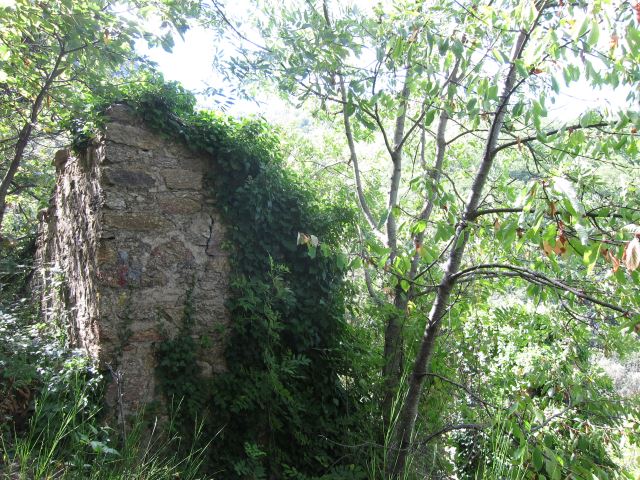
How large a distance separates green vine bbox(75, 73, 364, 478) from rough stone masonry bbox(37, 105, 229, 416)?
111 mm

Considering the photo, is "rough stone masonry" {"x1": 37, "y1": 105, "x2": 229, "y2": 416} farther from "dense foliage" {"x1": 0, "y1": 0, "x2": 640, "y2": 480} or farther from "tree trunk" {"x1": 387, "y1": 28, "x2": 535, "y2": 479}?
"tree trunk" {"x1": 387, "y1": 28, "x2": 535, "y2": 479}

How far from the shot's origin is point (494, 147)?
2.24m

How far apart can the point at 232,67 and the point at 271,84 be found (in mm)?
1160

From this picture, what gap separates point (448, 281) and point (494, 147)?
2.32 feet

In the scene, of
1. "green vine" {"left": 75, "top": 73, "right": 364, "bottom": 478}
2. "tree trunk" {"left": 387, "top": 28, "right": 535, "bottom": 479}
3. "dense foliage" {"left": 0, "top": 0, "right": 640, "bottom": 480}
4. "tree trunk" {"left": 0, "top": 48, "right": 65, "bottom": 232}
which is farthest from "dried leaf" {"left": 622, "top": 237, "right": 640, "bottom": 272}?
"tree trunk" {"left": 0, "top": 48, "right": 65, "bottom": 232}

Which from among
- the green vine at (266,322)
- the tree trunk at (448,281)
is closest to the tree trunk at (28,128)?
the green vine at (266,322)

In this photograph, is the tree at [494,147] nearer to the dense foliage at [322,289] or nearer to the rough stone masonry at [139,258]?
the dense foliage at [322,289]

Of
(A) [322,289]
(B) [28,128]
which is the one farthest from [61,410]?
(B) [28,128]

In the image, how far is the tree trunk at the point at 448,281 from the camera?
2166 millimetres

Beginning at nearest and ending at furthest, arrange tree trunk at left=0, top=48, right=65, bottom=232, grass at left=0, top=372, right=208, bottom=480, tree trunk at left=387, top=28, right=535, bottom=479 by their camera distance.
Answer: grass at left=0, top=372, right=208, bottom=480, tree trunk at left=387, top=28, right=535, bottom=479, tree trunk at left=0, top=48, right=65, bottom=232

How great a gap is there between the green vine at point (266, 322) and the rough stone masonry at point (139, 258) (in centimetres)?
11

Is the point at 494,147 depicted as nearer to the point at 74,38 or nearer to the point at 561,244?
the point at 561,244

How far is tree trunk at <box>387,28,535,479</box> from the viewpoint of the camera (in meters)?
2.17

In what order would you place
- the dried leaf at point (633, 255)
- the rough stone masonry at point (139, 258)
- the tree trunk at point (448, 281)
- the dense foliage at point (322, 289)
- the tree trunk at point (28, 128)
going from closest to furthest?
the dried leaf at point (633, 255), the tree trunk at point (448, 281), the dense foliage at point (322, 289), the rough stone masonry at point (139, 258), the tree trunk at point (28, 128)
